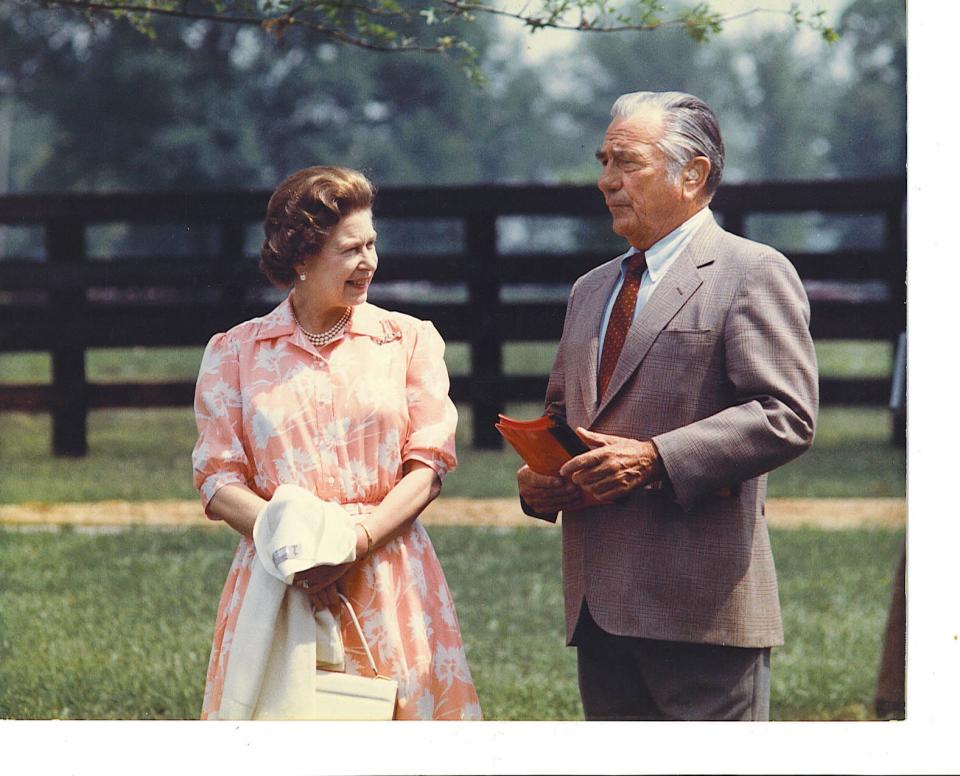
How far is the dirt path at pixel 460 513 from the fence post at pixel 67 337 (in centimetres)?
58

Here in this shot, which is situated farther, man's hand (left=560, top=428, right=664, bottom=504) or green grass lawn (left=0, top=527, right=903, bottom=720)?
green grass lawn (left=0, top=527, right=903, bottom=720)

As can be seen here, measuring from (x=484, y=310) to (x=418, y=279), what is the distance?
382 millimetres

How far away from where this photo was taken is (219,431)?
108 inches

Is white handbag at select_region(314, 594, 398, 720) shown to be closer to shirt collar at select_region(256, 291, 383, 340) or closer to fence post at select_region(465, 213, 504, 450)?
shirt collar at select_region(256, 291, 383, 340)

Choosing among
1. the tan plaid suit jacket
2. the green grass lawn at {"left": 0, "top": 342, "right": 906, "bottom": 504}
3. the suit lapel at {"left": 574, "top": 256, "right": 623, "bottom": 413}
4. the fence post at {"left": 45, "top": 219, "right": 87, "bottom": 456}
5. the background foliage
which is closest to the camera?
the tan plaid suit jacket

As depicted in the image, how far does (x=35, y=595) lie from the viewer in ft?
17.7

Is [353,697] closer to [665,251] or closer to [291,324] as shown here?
[291,324]

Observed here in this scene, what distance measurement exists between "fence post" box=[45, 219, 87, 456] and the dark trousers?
14.8ft

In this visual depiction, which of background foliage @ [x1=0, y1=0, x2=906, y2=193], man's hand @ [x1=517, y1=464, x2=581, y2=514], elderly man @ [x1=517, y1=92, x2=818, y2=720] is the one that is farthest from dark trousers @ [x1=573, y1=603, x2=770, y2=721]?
background foliage @ [x1=0, y1=0, x2=906, y2=193]

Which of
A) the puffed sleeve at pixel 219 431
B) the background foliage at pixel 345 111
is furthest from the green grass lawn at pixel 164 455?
the background foliage at pixel 345 111

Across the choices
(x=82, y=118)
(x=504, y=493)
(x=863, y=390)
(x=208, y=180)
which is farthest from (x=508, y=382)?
(x=82, y=118)

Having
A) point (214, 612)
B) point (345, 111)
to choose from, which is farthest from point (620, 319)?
point (345, 111)

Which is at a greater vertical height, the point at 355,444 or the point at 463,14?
the point at 463,14

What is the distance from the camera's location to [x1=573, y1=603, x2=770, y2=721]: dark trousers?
273 centimetres
